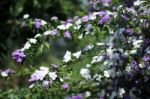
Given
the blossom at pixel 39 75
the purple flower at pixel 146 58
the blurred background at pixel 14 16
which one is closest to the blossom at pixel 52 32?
the blossom at pixel 39 75

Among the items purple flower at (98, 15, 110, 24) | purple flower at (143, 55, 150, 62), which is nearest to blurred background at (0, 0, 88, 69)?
purple flower at (98, 15, 110, 24)

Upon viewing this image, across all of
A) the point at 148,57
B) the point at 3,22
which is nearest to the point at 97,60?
the point at 148,57

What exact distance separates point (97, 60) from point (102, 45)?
0.16 metres

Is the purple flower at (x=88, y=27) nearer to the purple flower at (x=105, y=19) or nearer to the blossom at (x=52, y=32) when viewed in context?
the purple flower at (x=105, y=19)

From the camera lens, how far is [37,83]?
11.5 feet

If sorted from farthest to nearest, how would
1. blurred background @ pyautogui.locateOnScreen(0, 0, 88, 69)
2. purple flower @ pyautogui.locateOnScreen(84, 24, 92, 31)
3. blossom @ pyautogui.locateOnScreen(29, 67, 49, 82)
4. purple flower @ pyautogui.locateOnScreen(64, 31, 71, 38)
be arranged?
1. blurred background @ pyautogui.locateOnScreen(0, 0, 88, 69)
2. purple flower @ pyautogui.locateOnScreen(64, 31, 71, 38)
3. purple flower @ pyautogui.locateOnScreen(84, 24, 92, 31)
4. blossom @ pyautogui.locateOnScreen(29, 67, 49, 82)

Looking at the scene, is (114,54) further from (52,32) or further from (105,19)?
(52,32)

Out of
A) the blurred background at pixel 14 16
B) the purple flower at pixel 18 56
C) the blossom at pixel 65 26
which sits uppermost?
the blurred background at pixel 14 16

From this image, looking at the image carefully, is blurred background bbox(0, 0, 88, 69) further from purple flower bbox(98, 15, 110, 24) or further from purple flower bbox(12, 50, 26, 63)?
purple flower bbox(98, 15, 110, 24)

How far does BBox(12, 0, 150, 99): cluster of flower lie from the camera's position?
352cm

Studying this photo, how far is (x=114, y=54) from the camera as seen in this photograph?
3482 millimetres

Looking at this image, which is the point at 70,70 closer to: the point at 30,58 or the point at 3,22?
the point at 30,58

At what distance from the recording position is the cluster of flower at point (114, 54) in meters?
3.52

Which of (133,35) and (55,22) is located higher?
(55,22)
